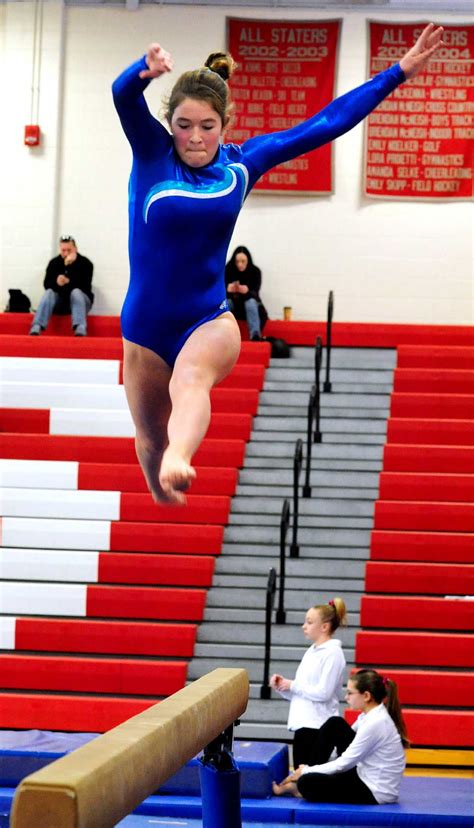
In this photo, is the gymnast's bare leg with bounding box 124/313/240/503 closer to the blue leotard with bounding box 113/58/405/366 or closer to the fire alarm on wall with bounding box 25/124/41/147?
the blue leotard with bounding box 113/58/405/366

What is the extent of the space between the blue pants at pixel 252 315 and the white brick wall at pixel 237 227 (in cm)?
95

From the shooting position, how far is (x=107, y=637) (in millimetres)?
7801

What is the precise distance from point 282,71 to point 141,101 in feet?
28.9

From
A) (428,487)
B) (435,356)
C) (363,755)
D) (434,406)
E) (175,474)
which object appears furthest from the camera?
(435,356)

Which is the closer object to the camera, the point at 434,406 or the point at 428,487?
the point at 428,487

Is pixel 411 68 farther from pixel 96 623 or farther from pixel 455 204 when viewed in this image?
pixel 455 204

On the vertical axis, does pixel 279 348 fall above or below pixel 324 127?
below

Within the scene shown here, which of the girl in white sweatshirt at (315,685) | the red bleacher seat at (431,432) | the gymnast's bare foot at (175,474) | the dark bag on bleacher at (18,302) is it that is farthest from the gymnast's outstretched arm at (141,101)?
the dark bag on bleacher at (18,302)

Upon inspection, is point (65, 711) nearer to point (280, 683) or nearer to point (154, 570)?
point (154, 570)

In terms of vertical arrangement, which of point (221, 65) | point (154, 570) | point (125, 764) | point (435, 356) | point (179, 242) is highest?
point (221, 65)

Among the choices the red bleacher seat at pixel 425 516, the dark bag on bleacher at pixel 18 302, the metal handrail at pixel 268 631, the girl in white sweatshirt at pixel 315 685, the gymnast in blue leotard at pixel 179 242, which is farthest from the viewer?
the dark bag on bleacher at pixel 18 302

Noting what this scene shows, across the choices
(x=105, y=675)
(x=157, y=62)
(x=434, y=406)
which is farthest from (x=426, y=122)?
(x=157, y=62)

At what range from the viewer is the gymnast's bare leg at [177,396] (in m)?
2.90

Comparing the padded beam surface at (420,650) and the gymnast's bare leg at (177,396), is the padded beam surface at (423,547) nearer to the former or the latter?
the padded beam surface at (420,650)
